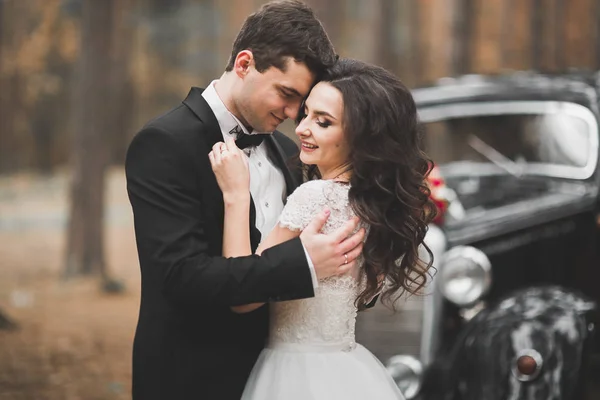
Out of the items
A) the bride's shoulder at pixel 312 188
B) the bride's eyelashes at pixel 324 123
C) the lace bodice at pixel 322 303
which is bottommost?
the lace bodice at pixel 322 303

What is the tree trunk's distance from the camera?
866 cm

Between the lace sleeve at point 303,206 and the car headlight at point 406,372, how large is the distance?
70.8 inches

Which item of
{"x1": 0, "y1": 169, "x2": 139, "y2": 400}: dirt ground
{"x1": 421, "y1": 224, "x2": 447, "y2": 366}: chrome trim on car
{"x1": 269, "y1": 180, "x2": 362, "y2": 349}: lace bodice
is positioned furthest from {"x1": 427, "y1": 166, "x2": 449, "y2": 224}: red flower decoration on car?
{"x1": 0, "y1": 169, "x2": 139, "y2": 400}: dirt ground

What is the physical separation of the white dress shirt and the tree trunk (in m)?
6.18

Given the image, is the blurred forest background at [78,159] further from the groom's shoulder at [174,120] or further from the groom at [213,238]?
the groom's shoulder at [174,120]

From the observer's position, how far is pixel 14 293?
795 cm

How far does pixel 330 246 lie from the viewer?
242 cm

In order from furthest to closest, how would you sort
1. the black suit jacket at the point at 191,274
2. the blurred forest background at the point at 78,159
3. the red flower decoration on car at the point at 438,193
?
the blurred forest background at the point at 78,159
the red flower decoration on car at the point at 438,193
the black suit jacket at the point at 191,274

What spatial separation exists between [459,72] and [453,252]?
28.4 ft

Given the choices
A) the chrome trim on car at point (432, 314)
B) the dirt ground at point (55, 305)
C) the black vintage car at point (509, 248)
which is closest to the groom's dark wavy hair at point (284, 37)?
the black vintage car at point (509, 248)

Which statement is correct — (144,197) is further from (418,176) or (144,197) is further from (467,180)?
(467,180)

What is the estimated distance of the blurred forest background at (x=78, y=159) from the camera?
6.68m

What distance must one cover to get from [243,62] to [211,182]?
0.36m

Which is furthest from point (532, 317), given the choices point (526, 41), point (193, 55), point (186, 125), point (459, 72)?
point (526, 41)
